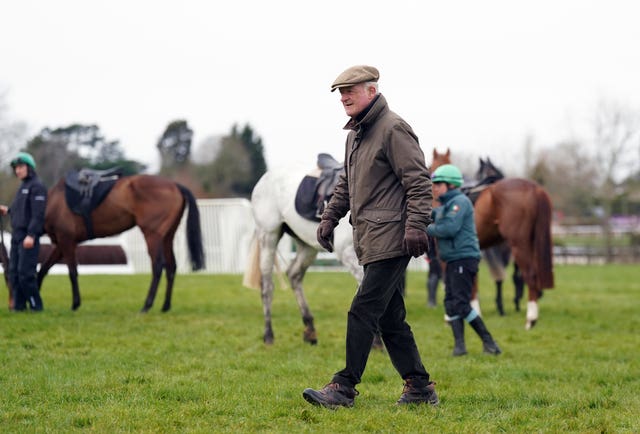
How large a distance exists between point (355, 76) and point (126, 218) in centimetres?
725

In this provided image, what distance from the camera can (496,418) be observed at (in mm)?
5004

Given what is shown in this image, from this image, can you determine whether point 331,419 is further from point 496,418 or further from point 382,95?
point 382,95

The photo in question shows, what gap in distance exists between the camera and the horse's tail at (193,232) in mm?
11867

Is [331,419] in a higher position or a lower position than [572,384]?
higher

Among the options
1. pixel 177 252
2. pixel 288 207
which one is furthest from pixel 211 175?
pixel 288 207

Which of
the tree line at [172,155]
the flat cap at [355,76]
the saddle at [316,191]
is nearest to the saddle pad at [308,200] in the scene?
the saddle at [316,191]

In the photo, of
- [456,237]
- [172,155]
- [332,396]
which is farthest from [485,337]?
[172,155]

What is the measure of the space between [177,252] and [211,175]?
2318cm

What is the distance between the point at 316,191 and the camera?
8.42 m

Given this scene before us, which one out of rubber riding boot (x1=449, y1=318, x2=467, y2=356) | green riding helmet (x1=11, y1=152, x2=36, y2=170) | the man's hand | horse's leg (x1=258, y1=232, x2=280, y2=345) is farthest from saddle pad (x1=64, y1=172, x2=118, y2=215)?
rubber riding boot (x1=449, y1=318, x2=467, y2=356)

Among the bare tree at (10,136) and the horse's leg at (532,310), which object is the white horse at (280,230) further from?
the bare tree at (10,136)

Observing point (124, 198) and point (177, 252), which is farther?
point (177, 252)

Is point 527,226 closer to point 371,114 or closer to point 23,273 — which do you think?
point 371,114

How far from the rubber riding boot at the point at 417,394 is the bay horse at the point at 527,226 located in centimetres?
543
